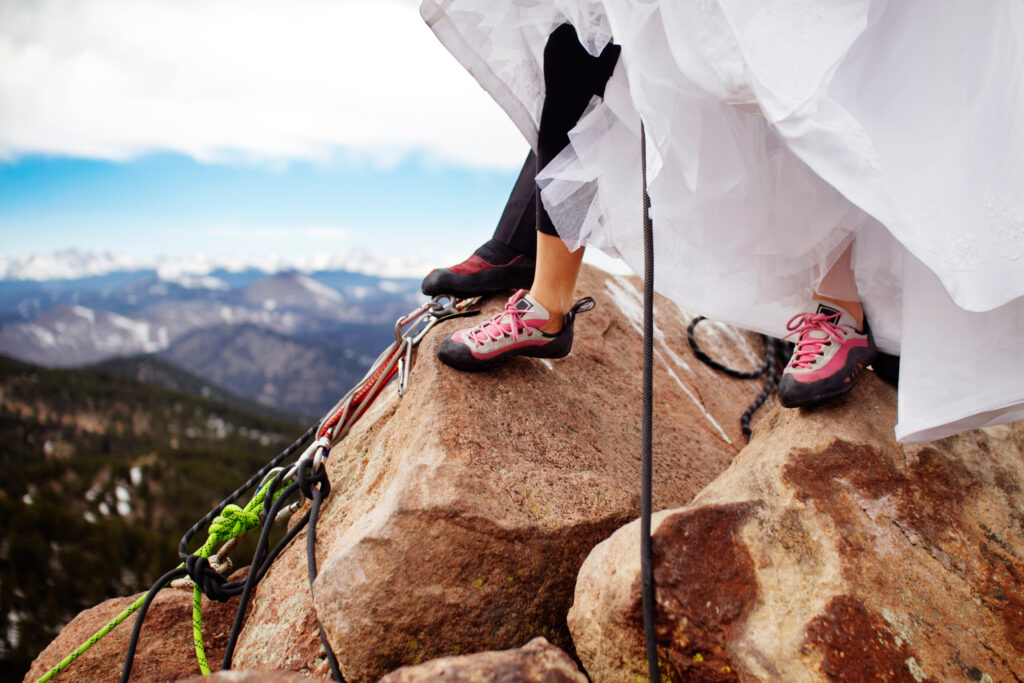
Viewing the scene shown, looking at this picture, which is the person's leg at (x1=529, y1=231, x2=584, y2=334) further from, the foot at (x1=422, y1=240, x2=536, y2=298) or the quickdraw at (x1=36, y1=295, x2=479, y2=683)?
the quickdraw at (x1=36, y1=295, x2=479, y2=683)

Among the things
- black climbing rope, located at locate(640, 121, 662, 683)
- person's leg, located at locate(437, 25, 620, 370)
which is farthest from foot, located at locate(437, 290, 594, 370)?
black climbing rope, located at locate(640, 121, 662, 683)

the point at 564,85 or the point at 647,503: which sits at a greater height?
the point at 564,85

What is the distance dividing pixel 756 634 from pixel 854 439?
785mm

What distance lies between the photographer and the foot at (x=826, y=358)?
1.93 m

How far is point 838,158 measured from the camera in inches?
53.4

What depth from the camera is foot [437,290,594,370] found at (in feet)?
7.81

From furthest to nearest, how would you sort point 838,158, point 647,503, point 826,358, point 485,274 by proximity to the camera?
1. point 485,274
2. point 826,358
3. point 647,503
4. point 838,158

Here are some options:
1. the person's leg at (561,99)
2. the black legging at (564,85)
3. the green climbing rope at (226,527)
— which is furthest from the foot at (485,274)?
the green climbing rope at (226,527)

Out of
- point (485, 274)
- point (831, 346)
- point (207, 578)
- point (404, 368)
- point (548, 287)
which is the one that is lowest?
point (207, 578)

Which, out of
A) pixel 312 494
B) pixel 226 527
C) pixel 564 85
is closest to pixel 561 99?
pixel 564 85

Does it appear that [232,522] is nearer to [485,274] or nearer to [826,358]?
[485,274]

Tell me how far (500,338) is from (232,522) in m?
1.32

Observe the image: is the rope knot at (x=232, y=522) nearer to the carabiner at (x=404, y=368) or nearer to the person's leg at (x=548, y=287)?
the carabiner at (x=404, y=368)

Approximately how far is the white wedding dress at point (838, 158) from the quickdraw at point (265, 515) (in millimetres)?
1151
